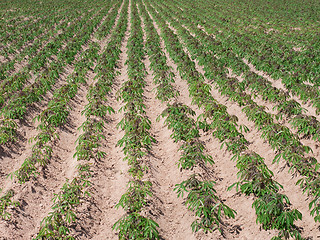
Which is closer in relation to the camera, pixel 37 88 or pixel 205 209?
pixel 205 209

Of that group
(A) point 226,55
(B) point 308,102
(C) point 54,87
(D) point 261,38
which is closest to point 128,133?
(C) point 54,87

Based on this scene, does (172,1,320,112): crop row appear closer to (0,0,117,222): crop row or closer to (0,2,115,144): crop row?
(0,0,117,222): crop row

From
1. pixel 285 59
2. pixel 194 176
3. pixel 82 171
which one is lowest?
pixel 82 171

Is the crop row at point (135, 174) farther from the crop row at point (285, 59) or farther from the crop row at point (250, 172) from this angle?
the crop row at point (285, 59)

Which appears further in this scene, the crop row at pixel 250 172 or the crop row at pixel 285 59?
the crop row at pixel 285 59

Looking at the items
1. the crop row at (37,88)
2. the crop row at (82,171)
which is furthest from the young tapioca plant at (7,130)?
the crop row at (82,171)

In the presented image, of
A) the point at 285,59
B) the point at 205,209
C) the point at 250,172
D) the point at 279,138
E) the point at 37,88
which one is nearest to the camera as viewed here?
the point at 205,209

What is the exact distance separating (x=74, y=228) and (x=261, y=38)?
17838 millimetres

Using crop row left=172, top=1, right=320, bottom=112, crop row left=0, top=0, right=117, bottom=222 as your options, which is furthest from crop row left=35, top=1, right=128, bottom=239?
crop row left=172, top=1, right=320, bottom=112

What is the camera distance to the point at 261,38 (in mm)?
17844

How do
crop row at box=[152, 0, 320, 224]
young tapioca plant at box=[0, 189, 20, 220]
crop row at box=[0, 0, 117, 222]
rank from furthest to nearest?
1. crop row at box=[0, 0, 117, 222]
2. crop row at box=[152, 0, 320, 224]
3. young tapioca plant at box=[0, 189, 20, 220]

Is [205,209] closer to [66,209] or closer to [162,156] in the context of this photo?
[162,156]

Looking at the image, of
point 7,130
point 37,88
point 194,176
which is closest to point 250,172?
point 194,176

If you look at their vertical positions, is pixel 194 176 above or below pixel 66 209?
above
